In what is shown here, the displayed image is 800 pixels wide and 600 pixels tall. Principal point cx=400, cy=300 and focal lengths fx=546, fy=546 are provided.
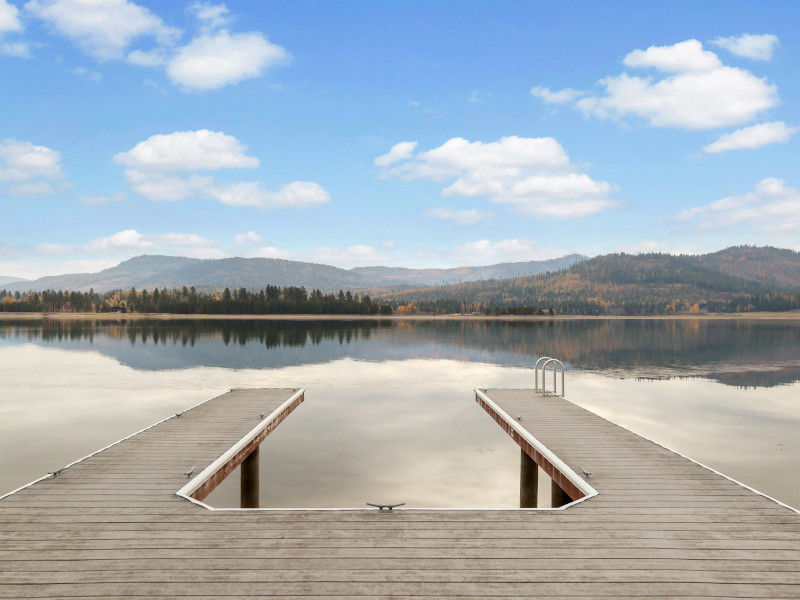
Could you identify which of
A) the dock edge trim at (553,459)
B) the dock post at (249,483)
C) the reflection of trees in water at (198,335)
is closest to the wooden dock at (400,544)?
the dock edge trim at (553,459)

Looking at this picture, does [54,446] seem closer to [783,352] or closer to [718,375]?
[718,375]

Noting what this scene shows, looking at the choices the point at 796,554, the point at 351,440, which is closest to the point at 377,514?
the point at 796,554

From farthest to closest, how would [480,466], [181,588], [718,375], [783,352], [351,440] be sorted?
[783,352] < [718,375] < [351,440] < [480,466] < [181,588]

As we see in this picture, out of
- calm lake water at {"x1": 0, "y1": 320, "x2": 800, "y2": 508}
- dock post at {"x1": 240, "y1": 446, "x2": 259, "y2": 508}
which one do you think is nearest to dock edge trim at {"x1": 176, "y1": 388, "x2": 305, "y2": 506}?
Result: dock post at {"x1": 240, "y1": 446, "x2": 259, "y2": 508}

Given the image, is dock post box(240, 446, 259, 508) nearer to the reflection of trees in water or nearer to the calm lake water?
the calm lake water

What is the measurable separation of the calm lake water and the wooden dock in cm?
500

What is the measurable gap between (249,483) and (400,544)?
8220 mm

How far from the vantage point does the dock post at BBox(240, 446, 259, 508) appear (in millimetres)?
14773

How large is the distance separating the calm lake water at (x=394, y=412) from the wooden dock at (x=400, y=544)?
197 inches

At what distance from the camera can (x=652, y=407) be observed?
2666 centimetres

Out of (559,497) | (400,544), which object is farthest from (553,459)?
(400,544)

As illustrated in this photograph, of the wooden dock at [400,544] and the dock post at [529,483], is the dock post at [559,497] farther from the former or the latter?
the dock post at [529,483]

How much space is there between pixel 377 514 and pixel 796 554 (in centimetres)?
618

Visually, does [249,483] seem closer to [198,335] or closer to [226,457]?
[226,457]
